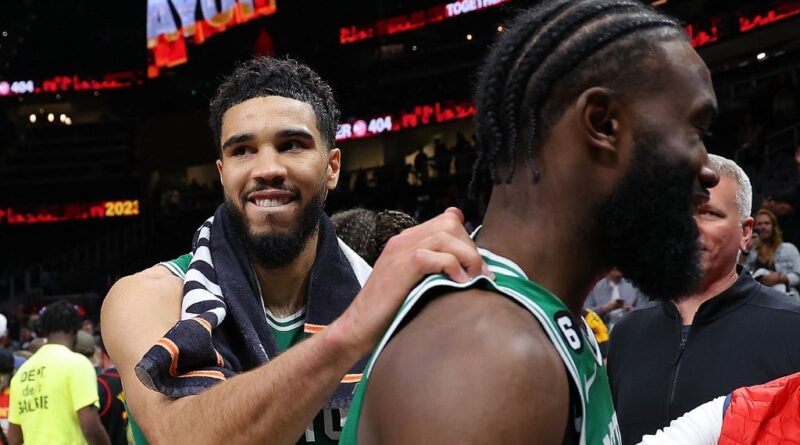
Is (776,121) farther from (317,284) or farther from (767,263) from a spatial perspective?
(317,284)

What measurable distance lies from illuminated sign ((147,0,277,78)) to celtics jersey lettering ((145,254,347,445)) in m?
23.1

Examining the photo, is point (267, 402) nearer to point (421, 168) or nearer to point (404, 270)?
point (404, 270)

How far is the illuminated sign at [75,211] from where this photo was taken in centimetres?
2895

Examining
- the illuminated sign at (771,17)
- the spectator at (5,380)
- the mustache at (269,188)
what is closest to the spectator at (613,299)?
the spectator at (5,380)

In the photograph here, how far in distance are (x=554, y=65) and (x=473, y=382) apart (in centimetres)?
50

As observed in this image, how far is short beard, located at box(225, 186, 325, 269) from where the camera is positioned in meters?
2.47

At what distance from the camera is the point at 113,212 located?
96.1 feet

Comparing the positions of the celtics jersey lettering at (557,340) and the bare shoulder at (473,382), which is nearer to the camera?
the bare shoulder at (473,382)

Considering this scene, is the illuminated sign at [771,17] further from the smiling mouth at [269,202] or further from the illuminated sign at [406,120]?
the smiling mouth at [269,202]

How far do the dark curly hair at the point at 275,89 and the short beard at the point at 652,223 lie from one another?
1277mm

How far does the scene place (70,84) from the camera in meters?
33.2

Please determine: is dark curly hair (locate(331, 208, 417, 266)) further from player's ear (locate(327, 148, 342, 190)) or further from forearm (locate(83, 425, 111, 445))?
forearm (locate(83, 425, 111, 445))

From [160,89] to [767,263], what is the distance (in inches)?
1094

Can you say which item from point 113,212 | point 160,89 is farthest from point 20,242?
point 160,89
